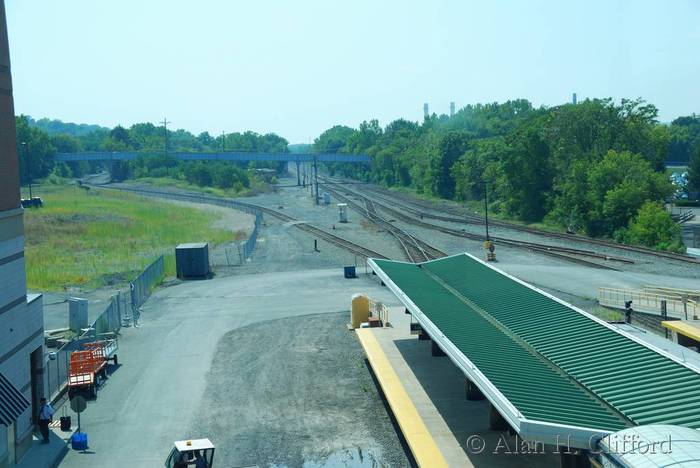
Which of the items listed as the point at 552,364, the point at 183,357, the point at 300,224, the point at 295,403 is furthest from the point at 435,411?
the point at 300,224

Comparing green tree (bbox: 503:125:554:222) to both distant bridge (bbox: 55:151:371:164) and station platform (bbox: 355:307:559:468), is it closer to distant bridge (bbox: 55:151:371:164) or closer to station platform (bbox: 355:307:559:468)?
station platform (bbox: 355:307:559:468)

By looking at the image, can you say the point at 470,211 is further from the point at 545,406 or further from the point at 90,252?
the point at 545,406

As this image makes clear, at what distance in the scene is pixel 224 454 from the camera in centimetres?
2000

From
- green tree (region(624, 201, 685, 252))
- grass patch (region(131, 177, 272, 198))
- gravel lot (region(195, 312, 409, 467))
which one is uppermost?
grass patch (region(131, 177, 272, 198))

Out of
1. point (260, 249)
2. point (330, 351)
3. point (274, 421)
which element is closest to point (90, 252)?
point (260, 249)

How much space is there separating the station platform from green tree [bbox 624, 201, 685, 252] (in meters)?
34.9

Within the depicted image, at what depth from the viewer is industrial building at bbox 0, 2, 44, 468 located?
19.5m

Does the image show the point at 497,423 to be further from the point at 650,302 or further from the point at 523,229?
the point at 523,229

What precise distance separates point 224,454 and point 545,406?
9.09 metres

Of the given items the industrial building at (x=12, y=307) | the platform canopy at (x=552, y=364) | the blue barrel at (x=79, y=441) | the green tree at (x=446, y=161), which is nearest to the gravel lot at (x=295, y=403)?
the blue barrel at (x=79, y=441)

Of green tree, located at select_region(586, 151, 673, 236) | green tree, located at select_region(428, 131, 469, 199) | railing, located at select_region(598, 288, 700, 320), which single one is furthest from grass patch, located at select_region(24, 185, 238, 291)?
green tree, located at select_region(428, 131, 469, 199)

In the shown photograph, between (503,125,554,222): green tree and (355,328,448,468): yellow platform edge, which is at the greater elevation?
(503,125,554,222): green tree

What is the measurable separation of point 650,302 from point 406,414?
2022 centimetres

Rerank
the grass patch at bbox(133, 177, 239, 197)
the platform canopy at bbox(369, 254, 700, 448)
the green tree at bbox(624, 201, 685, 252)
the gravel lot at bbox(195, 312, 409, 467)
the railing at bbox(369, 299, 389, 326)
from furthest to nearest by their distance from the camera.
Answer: the grass patch at bbox(133, 177, 239, 197), the green tree at bbox(624, 201, 685, 252), the railing at bbox(369, 299, 389, 326), the gravel lot at bbox(195, 312, 409, 467), the platform canopy at bbox(369, 254, 700, 448)
